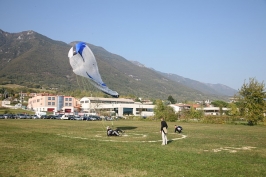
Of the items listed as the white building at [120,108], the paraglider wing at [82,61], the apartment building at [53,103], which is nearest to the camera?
the paraglider wing at [82,61]

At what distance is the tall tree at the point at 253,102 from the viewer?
52.8m

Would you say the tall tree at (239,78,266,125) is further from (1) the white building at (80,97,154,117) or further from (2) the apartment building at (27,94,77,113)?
(2) the apartment building at (27,94,77,113)

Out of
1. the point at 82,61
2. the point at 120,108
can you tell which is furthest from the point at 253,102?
the point at 120,108

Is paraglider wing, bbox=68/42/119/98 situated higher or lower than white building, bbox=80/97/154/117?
higher

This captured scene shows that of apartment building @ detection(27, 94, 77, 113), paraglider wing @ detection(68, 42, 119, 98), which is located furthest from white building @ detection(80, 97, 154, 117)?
paraglider wing @ detection(68, 42, 119, 98)

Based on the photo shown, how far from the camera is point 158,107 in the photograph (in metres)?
81.3

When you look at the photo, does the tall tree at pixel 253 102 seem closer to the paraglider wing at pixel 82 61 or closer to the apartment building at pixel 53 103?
the paraglider wing at pixel 82 61

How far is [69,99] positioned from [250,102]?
321 feet

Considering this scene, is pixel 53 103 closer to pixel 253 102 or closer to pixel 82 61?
pixel 253 102

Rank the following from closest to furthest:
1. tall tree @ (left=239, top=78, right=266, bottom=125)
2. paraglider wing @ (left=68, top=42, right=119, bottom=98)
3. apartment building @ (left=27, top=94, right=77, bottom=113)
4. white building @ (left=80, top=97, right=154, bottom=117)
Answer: paraglider wing @ (left=68, top=42, right=119, bottom=98) → tall tree @ (left=239, top=78, right=266, bottom=125) → white building @ (left=80, top=97, right=154, bottom=117) → apartment building @ (left=27, top=94, right=77, bottom=113)

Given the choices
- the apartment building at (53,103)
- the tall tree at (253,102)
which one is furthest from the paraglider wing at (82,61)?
the apartment building at (53,103)

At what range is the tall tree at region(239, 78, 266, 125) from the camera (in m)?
52.8

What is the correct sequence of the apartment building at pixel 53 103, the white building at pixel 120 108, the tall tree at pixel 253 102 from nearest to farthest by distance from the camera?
the tall tree at pixel 253 102, the white building at pixel 120 108, the apartment building at pixel 53 103

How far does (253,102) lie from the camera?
53375 mm
